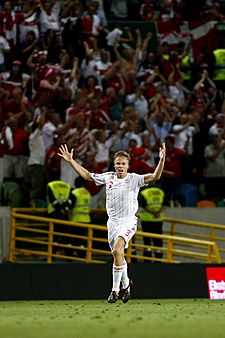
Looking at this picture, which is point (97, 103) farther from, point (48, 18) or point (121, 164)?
point (121, 164)

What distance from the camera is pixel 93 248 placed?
852 inches

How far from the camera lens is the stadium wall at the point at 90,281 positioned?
57.0ft

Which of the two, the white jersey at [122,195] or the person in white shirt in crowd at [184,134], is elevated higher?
the person in white shirt in crowd at [184,134]

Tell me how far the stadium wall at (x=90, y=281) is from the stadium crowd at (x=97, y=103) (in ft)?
12.1

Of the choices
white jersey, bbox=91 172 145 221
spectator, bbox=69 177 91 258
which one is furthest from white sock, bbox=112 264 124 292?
spectator, bbox=69 177 91 258

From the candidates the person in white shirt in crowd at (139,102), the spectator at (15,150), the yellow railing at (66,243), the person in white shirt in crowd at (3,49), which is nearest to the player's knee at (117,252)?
the yellow railing at (66,243)

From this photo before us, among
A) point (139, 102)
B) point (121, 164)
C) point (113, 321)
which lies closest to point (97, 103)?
point (139, 102)

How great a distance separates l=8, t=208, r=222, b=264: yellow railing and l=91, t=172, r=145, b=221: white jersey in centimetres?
474

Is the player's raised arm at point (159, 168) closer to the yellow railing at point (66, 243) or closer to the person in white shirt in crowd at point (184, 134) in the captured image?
the yellow railing at point (66, 243)

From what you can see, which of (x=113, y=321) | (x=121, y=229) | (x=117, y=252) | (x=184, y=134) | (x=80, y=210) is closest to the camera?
(x=113, y=321)

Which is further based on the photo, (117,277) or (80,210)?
(80,210)

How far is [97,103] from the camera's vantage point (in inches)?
875

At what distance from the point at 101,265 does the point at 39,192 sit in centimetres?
377

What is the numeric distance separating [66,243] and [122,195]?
6.19 m
